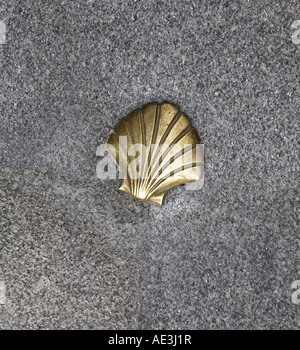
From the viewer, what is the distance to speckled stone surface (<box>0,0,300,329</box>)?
2.43 ft

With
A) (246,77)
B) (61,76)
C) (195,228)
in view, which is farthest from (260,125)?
(61,76)

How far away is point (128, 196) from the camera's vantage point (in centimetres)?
79

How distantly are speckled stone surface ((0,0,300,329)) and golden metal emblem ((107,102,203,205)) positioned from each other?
0.02 meters

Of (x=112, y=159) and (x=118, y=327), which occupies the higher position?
(x=112, y=159)

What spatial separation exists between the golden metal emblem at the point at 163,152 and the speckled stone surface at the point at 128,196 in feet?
0.07

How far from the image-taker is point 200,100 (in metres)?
0.76

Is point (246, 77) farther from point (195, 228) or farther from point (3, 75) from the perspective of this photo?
point (3, 75)

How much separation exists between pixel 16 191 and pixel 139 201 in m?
0.21

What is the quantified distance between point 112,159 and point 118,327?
28cm

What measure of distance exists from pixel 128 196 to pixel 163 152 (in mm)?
98

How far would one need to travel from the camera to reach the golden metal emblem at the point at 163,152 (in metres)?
0.75

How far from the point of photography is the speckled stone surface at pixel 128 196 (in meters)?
0.74
